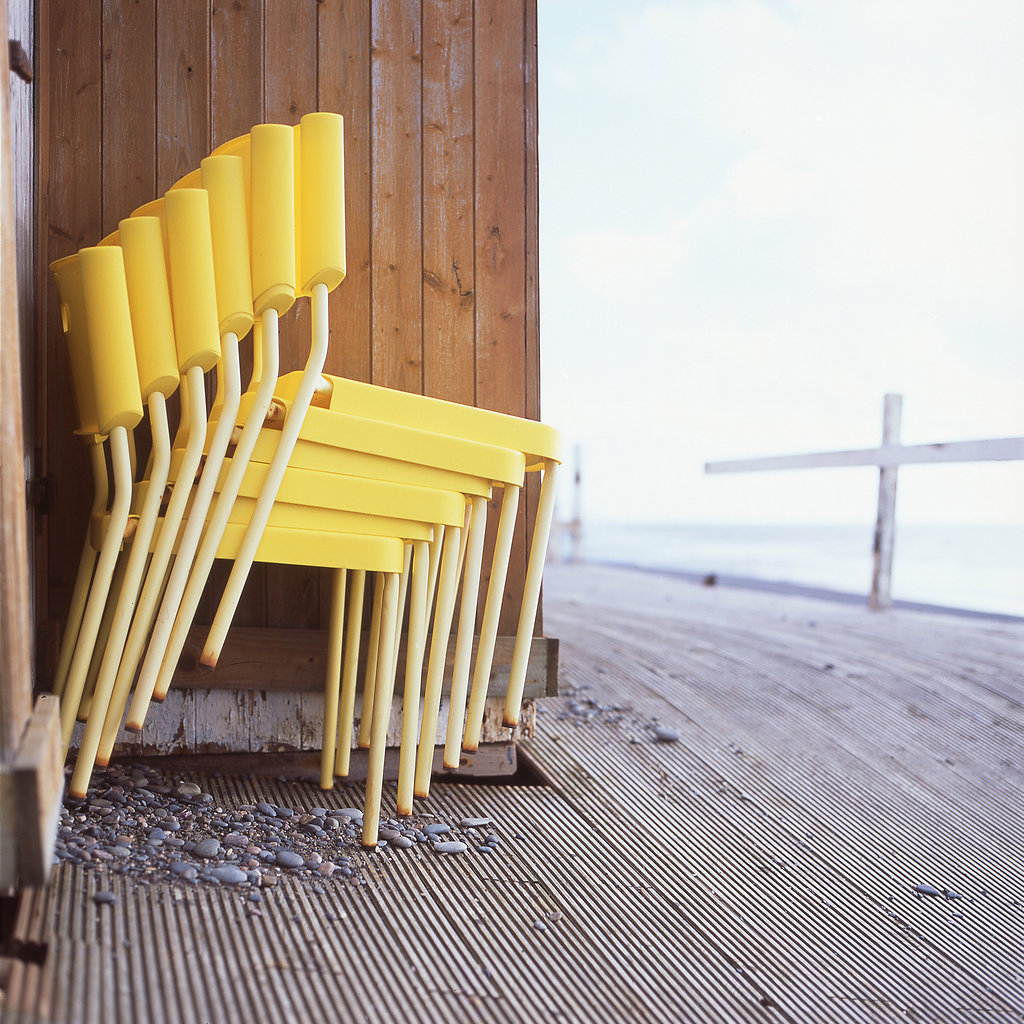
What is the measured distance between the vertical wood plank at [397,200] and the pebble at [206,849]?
90 cm

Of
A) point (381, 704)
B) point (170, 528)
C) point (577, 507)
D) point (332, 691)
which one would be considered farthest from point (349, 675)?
point (577, 507)

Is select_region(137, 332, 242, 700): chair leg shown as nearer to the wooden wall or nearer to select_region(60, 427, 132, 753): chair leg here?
select_region(60, 427, 132, 753): chair leg

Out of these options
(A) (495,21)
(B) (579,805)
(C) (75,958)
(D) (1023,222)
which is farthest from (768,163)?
(C) (75,958)

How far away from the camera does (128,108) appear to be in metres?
1.57

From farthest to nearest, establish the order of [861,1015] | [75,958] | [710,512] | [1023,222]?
[710,512]
[1023,222]
[861,1015]
[75,958]

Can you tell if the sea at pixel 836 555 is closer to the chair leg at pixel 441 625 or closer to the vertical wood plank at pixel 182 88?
the chair leg at pixel 441 625

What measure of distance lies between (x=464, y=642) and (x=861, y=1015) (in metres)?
0.69

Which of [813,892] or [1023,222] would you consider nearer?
[813,892]

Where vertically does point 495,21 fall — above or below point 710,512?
above

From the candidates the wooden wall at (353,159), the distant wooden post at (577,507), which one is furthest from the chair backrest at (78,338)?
the distant wooden post at (577,507)

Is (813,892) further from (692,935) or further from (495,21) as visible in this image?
(495,21)

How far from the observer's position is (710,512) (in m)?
22.5

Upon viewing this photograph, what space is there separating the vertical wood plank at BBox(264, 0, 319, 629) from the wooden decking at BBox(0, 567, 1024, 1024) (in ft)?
1.09

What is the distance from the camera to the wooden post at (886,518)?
420 centimetres
